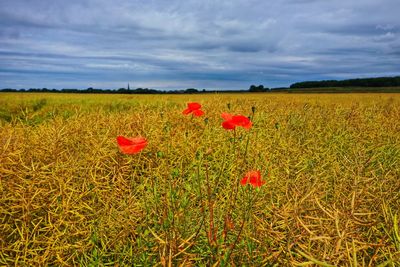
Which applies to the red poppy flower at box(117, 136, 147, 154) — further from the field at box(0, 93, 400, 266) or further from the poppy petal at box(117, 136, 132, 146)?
the field at box(0, 93, 400, 266)

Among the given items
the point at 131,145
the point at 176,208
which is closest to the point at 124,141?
the point at 131,145

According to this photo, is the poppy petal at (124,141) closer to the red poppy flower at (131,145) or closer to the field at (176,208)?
the red poppy flower at (131,145)

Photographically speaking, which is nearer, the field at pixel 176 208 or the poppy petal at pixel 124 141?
the poppy petal at pixel 124 141

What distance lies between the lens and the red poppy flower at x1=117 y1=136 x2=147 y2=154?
5.42 ft

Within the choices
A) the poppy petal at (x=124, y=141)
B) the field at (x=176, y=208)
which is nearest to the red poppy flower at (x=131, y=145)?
the poppy petal at (x=124, y=141)

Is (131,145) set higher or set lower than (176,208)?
higher

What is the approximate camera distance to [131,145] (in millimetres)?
1699

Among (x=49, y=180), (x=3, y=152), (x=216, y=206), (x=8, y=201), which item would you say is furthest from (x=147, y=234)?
(x=3, y=152)

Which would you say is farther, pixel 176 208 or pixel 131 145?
pixel 176 208

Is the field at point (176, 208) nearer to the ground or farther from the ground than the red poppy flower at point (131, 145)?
nearer to the ground

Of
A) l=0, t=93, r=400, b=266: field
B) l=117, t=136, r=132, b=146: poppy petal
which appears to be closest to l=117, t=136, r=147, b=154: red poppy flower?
l=117, t=136, r=132, b=146: poppy petal

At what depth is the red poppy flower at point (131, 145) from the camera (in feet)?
5.42

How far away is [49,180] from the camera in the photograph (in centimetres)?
264

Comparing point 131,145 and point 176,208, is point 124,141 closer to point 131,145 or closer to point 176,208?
point 131,145
